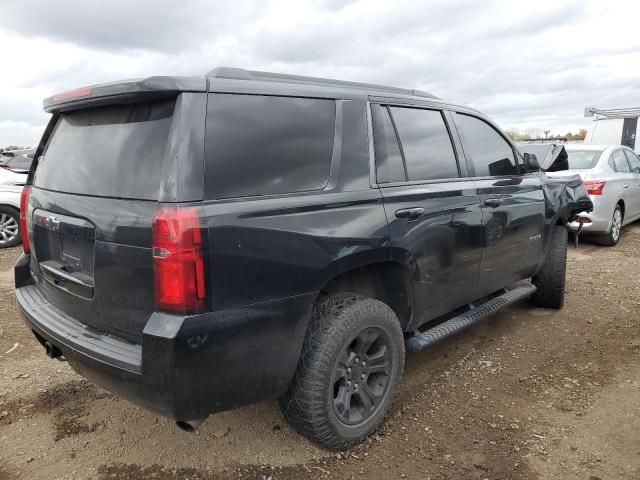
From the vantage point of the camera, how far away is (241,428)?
3.01 metres

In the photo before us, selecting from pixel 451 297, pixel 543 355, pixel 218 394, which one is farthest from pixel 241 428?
pixel 543 355

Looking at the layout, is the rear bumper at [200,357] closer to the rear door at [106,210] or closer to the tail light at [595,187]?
the rear door at [106,210]

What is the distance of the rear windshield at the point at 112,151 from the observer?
7.12 ft

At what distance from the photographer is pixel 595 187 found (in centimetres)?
765

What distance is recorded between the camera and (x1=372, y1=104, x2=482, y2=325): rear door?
9.51 feet

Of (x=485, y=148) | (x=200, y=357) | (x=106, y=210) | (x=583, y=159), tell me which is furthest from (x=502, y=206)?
(x=583, y=159)

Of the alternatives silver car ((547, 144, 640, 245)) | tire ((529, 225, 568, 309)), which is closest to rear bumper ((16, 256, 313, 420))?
tire ((529, 225, 568, 309))

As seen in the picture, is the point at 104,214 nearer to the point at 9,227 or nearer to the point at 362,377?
the point at 362,377

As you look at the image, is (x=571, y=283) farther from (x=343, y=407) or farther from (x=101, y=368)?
(x=101, y=368)

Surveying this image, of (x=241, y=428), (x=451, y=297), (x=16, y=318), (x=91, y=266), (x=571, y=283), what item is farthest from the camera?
(x=571, y=283)

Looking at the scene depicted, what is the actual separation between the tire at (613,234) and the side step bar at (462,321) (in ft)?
14.9

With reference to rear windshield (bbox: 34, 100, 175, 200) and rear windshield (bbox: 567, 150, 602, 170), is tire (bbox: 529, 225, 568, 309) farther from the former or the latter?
rear windshield (bbox: 567, 150, 602, 170)

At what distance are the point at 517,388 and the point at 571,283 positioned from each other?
3.06 m

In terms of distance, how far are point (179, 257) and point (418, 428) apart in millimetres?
1808
